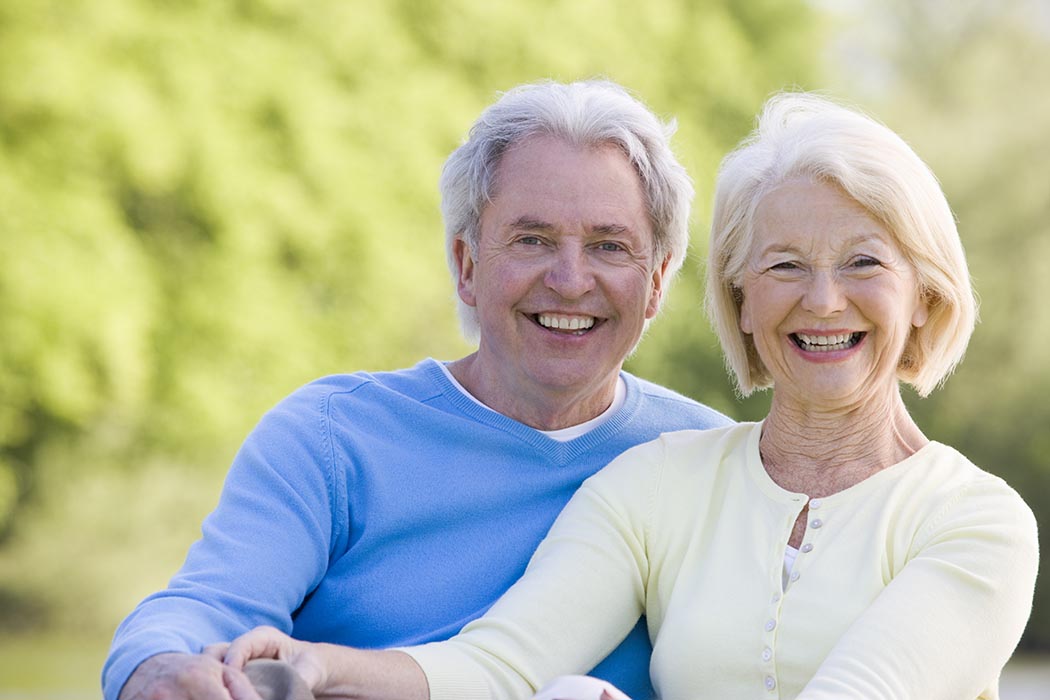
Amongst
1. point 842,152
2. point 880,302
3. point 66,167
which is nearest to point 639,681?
point 880,302

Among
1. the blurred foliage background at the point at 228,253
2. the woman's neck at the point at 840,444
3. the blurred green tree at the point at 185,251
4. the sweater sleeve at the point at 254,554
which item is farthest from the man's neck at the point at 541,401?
the blurred foliage background at the point at 228,253

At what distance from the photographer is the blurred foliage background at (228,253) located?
10.7m

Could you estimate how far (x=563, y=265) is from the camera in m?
2.86

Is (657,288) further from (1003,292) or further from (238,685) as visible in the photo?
(1003,292)

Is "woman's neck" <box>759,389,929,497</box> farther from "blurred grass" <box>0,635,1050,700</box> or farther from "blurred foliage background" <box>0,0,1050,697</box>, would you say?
"blurred foliage background" <box>0,0,1050,697</box>

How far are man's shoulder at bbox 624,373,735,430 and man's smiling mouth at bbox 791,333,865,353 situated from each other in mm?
602

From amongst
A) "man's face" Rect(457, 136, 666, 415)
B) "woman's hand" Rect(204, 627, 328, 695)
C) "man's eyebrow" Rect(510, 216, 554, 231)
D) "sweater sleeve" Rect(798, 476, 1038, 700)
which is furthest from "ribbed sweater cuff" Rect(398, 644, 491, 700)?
"man's eyebrow" Rect(510, 216, 554, 231)

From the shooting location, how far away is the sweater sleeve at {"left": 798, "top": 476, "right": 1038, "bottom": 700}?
2.18 m

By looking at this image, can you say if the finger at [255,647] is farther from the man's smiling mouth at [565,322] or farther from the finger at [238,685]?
the man's smiling mouth at [565,322]

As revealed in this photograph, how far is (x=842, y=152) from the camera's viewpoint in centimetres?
250

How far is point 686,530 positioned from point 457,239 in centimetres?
85

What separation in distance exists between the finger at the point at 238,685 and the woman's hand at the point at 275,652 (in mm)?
30

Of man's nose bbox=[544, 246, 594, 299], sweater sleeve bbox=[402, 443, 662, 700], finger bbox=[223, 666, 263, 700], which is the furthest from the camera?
man's nose bbox=[544, 246, 594, 299]

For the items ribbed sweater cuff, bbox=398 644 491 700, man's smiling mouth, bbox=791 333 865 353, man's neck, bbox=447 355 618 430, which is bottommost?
ribbed sweater cuff, bbox=398 644 491 700
